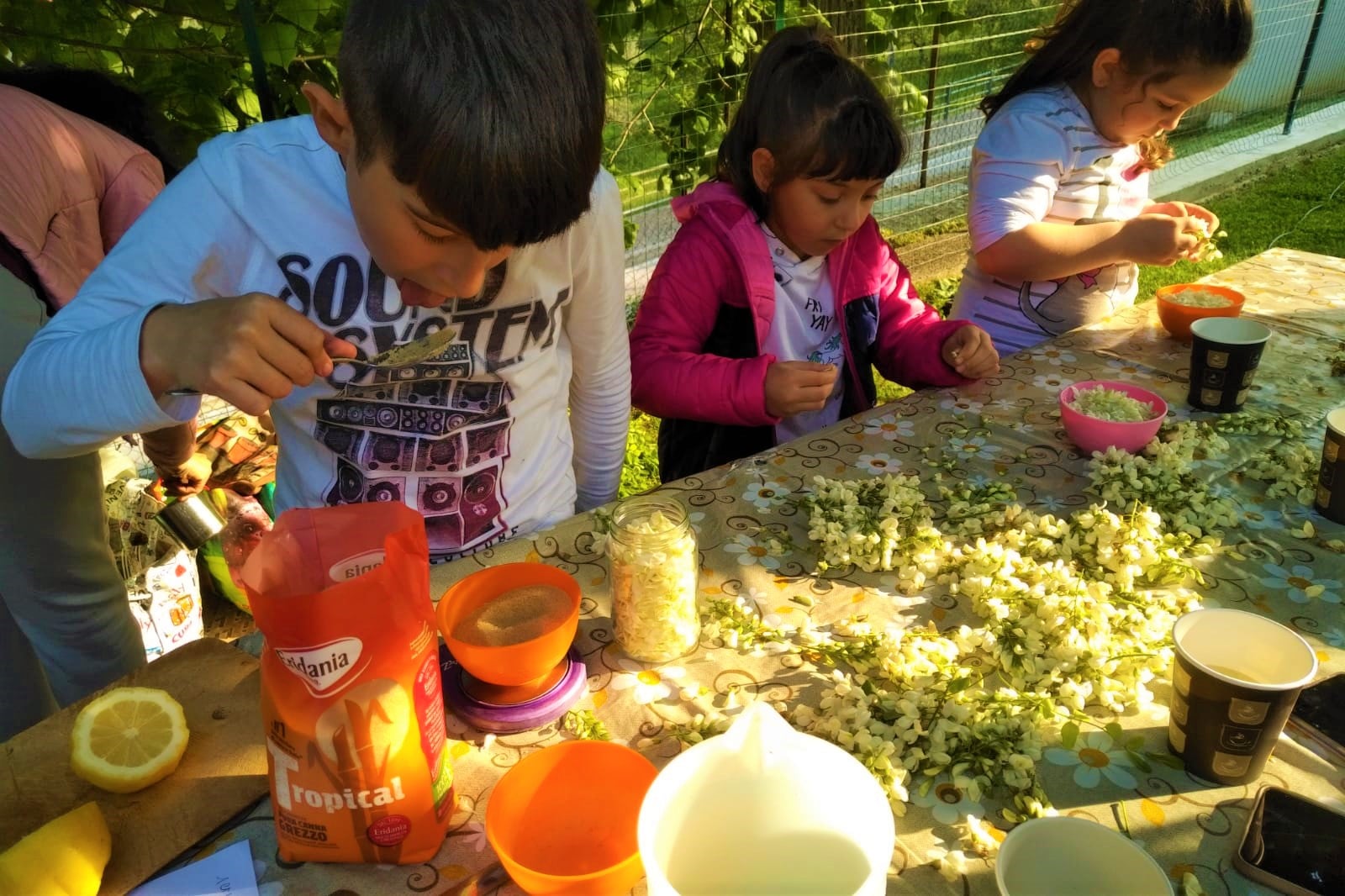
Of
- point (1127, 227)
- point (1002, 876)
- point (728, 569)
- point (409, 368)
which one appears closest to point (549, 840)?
Result: point (1002, 876)

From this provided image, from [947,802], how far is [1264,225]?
659 centimetres

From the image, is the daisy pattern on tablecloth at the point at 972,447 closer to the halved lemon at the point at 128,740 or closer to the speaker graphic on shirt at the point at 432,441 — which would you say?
the speaker graphic on shirt at the point at 432,441

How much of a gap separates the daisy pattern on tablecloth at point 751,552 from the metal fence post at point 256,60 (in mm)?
1759

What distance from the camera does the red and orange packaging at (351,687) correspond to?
0.84m

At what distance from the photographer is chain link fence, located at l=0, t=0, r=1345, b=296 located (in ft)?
8.14

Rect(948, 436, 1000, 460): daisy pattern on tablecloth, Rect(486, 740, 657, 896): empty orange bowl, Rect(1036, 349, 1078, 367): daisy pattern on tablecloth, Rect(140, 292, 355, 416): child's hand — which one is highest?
Rect(140, 292, 355, 416): child's hand

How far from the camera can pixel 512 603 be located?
121cm

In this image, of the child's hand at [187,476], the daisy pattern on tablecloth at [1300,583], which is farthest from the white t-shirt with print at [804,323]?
the child's hand at [187,476]

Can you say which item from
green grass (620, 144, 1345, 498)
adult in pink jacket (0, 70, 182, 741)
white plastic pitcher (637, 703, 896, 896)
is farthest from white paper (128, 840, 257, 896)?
green grass (620, 144, 1345, 498)

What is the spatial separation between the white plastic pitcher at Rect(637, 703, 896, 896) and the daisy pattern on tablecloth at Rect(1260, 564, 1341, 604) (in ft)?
3.31

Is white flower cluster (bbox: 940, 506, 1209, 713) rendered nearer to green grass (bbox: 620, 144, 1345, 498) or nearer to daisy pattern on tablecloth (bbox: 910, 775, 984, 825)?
daisy pattern on tablecloth (bbox: 910, 775, 984, 825)

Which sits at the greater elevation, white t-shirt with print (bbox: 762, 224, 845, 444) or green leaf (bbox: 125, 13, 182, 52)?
green leaf (bbox: 125, 13, 182, 52)

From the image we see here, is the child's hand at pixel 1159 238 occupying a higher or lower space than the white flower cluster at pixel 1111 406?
higher

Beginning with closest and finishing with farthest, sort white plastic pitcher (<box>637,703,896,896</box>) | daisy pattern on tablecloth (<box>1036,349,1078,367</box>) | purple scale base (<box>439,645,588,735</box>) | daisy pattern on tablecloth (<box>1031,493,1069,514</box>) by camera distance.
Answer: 1. white plastic pitcher (<box>637,703,896,896</box>)
2. purple scale base (<box>439,645,588,735</box>)
3. daisy pattern on tablecloth (<box>1031,493,1069,514</box>)
4. daisy pattern on tablecloth (<box>1036,349,1078,367</box>)
